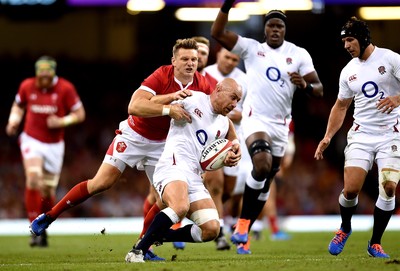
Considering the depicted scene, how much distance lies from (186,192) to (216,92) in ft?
3.47

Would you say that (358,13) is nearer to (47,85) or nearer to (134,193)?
(134,193)

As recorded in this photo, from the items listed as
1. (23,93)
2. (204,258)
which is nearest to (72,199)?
(204,258)

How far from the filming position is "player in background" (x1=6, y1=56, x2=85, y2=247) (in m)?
14.4

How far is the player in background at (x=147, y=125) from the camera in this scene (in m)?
9.24

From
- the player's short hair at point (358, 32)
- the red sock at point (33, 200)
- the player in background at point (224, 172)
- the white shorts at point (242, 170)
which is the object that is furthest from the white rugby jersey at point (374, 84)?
the red sock at point (33, 200)

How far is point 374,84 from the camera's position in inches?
377

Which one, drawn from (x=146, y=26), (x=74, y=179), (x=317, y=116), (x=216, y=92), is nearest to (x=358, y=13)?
(x=317, y=116)

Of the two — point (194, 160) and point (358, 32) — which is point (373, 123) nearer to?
point (358, 32)

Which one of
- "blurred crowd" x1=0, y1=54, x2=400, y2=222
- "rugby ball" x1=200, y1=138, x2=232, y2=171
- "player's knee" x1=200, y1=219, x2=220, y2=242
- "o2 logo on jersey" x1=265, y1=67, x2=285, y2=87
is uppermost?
"o2 logo on jersey" x1=265, y1=67, x2=285, y2=87

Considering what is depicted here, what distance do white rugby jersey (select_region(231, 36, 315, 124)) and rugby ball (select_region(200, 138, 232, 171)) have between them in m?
2.40

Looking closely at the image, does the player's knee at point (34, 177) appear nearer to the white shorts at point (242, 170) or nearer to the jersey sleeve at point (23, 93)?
the jersey sleeve at point (23, 93)

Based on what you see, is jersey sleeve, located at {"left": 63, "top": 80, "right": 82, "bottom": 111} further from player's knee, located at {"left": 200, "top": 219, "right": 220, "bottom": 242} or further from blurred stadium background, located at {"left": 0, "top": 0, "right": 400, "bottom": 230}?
blurred stadium background, located at {"left": 0, "top": 0, "right": 400, "bottom": 230}

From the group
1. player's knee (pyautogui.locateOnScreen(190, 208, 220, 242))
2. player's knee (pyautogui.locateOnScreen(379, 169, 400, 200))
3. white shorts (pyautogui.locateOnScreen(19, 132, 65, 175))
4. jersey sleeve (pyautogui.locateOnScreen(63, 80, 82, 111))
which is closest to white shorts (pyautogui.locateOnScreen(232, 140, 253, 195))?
jersey sleeve (pyautogui.locateOnScreen(63, 80, 82, 111))

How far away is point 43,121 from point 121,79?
991 cm
